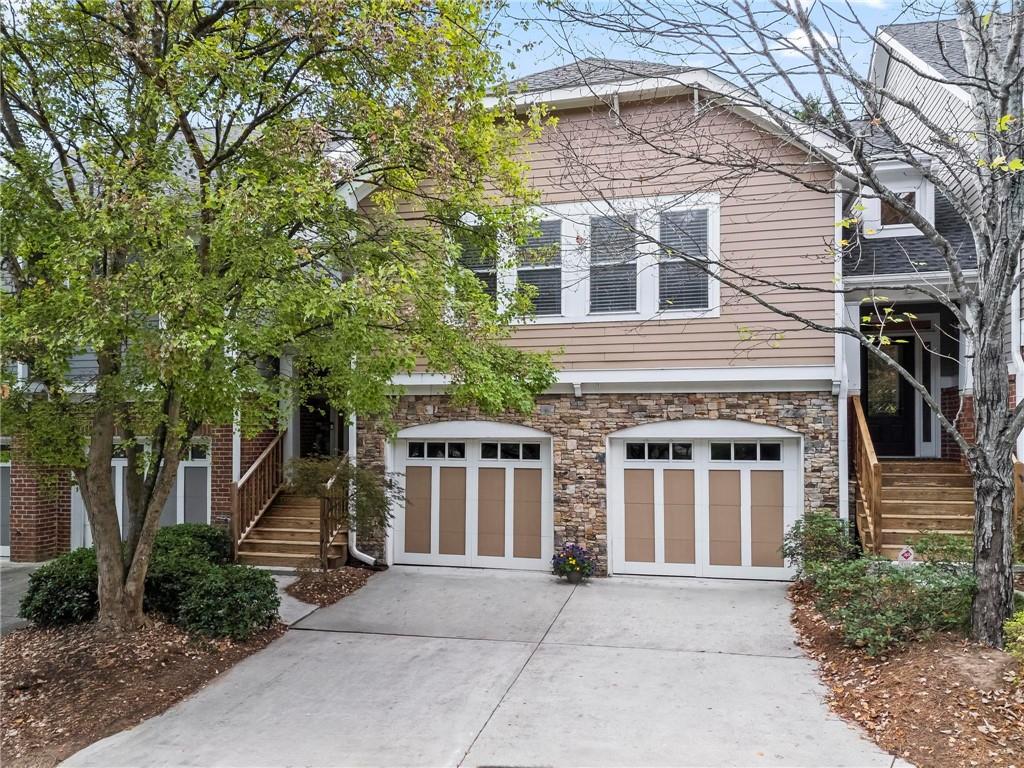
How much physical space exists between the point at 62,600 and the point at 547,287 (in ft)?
22.1

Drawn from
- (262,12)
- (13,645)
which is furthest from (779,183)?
(13,645)

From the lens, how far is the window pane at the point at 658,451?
9.88 meters

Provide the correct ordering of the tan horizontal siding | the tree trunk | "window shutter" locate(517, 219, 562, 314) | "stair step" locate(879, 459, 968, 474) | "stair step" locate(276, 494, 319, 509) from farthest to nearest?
"stair step" locate(276, 494, 319, 509)
"stair step" locate(879, 459, 968, 474)
"window shutter" locate(517, 219, 562, 314)
the tan horizontal siding
the tree trunk

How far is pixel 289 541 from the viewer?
10.5m

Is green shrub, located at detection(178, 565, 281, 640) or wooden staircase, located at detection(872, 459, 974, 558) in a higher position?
wooden staircase, located at detection(872, 459, 974, 558)

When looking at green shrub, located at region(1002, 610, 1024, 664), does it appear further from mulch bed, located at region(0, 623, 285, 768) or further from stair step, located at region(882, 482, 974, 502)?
mulch bed, located at region(0, 623, 285, 768)

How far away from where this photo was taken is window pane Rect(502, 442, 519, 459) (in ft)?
34.2

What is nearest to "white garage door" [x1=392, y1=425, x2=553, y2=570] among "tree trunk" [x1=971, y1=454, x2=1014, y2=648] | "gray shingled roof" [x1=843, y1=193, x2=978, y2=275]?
"gray shingled roof" [x1=843, y1=193, x2=978, y2=275]

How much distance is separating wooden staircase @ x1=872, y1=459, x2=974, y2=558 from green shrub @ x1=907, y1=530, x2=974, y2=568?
0.73 m

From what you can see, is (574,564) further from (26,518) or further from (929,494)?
(26,518)

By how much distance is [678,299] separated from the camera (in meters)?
9.66

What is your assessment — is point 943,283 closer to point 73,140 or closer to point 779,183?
point 779,183

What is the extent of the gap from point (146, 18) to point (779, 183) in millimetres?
7376

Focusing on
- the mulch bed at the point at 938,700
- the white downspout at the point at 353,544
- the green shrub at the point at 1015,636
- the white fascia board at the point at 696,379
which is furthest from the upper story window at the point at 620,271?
the green shrub at the point at 1015,636
